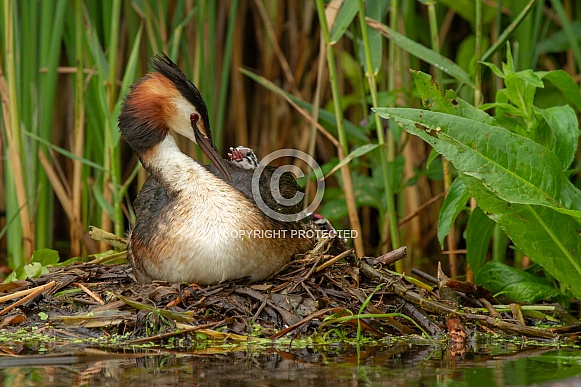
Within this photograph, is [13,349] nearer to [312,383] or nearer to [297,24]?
[312,383]

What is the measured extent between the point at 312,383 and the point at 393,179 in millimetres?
2981

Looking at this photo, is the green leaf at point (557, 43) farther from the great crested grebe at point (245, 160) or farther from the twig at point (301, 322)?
the twig at point (301, 322)

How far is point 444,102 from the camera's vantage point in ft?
13.5

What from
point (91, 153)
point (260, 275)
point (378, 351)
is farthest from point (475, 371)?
point (91, 153)

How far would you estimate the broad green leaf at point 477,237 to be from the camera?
4.61m

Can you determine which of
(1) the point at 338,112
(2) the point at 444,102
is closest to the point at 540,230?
(2) the point at 444,102

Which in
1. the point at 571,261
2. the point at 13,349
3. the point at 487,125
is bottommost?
the point at 13,349

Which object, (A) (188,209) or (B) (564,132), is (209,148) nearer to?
(A) (188,209)

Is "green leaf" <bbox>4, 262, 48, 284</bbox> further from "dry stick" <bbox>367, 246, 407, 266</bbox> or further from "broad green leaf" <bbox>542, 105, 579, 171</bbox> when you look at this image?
"broad green leaf" <bbox>542, 105, 579, 171</bbox>

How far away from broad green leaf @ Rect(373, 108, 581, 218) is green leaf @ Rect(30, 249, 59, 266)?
218 centimetres

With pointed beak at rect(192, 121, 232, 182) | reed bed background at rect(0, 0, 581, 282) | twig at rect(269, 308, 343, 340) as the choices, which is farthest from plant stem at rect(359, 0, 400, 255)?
twig at rect(269, 308, 343, 340)

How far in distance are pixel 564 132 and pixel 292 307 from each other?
1.55 meters

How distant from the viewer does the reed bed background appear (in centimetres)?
514

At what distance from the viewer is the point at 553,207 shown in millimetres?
3771
